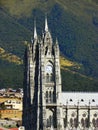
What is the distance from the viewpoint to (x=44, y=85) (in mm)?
120062

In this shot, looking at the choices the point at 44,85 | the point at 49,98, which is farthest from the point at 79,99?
Answer: the point at 44,85

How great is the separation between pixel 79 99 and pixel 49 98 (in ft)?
15.1

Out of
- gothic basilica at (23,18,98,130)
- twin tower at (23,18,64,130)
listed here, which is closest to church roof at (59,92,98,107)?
gothic basilica at (23,18,98,130)

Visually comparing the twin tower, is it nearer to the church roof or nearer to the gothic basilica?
the gothic basilica

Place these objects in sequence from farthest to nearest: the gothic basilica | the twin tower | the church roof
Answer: the church roof < the gothic basilica < the twin tower

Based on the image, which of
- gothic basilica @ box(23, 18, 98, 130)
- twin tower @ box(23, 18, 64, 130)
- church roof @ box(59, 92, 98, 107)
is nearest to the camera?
twin tower @ box(23, 18, 64, 130)

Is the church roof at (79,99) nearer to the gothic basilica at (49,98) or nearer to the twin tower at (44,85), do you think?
the gothic basilica at (49,98)

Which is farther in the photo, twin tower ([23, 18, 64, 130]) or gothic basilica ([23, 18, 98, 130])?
gothic basilica ([23, 18, 98, 130])

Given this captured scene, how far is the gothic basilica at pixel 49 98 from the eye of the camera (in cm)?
11975

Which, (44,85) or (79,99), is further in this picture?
(79,99)

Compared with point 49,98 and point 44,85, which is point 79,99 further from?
point 44,85

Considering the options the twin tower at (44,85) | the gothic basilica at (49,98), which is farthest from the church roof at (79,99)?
the twin tower at (44,85)

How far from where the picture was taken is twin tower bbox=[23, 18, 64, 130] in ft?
392

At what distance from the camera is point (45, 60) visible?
120562 millimetres
